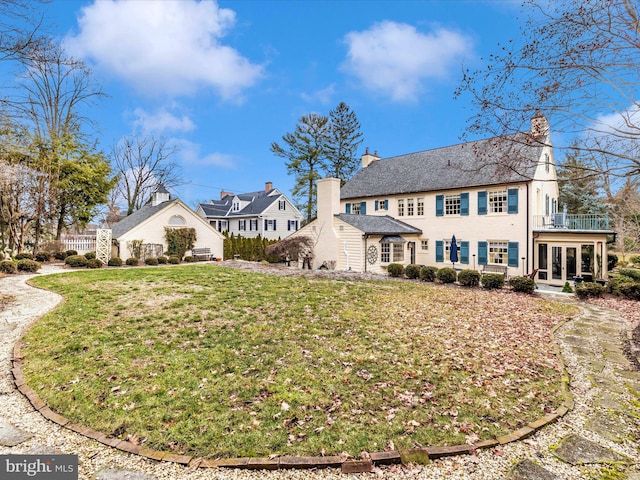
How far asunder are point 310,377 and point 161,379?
7.27ft

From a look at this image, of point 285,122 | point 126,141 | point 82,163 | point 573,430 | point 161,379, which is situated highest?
point 285,122

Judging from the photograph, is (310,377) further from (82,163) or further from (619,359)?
(82,163)

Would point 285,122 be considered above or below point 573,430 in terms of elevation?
above

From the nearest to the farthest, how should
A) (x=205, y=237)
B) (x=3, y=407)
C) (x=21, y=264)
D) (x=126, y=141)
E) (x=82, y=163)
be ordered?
(x=3, y=407), (x=21, y=264), (x=82, y=163), (x=205, y=237), (x=126, y=141)

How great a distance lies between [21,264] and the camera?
15.3 metres

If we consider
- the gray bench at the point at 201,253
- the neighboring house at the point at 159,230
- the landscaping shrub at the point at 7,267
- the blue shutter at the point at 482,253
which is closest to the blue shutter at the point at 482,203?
the blue shutter at the point at 482,253

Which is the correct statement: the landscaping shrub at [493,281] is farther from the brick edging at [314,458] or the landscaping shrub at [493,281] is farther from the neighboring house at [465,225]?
the brick edging at [314,458]

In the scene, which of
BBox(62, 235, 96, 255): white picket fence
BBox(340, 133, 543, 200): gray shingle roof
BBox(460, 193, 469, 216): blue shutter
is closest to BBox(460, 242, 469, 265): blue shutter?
BBox(460, 193, 469, 216): blue shutter

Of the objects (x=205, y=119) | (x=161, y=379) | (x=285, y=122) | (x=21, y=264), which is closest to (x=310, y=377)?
(x=161, y=379)

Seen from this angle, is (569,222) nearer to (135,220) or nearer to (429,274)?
(429,274)

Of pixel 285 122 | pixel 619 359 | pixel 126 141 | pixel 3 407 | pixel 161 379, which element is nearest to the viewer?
pixel 3 407

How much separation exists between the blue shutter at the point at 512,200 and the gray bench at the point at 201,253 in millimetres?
20508

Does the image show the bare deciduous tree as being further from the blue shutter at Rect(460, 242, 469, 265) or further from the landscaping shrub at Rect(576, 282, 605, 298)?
the landscaping shrub at Rect(576, 282, 605, 298)

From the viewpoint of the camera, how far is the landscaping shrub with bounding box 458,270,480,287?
1480 centimetres
